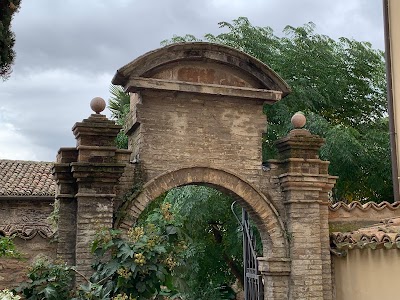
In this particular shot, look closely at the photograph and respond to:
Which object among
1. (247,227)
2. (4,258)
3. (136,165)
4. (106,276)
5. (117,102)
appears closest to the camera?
(106,276)

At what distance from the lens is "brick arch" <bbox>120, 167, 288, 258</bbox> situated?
7.51 m

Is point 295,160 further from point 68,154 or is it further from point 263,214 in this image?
point 68,154

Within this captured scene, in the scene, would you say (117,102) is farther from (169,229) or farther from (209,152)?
(169,229)

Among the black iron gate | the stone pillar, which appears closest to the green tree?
the stone pillar

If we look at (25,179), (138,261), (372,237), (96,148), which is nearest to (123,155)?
(96,148)

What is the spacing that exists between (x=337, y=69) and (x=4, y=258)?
420 inches

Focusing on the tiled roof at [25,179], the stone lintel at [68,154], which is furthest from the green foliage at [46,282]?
the tiled roof at [25,179]

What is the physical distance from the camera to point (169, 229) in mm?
6648

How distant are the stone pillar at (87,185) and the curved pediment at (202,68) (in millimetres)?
823

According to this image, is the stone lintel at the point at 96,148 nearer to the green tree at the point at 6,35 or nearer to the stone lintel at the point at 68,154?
the stone lintel at the point at 68,154

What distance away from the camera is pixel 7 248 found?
6.44 m

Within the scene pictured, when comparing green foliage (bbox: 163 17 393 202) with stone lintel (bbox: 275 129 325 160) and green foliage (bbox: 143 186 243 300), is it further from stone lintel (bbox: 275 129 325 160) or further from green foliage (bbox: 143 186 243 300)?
stone lintel (bbox: 275 129 325 160)

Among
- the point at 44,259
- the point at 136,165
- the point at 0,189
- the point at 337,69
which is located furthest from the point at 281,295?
the point at 0,189

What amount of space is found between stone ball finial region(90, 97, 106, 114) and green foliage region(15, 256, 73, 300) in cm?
217
